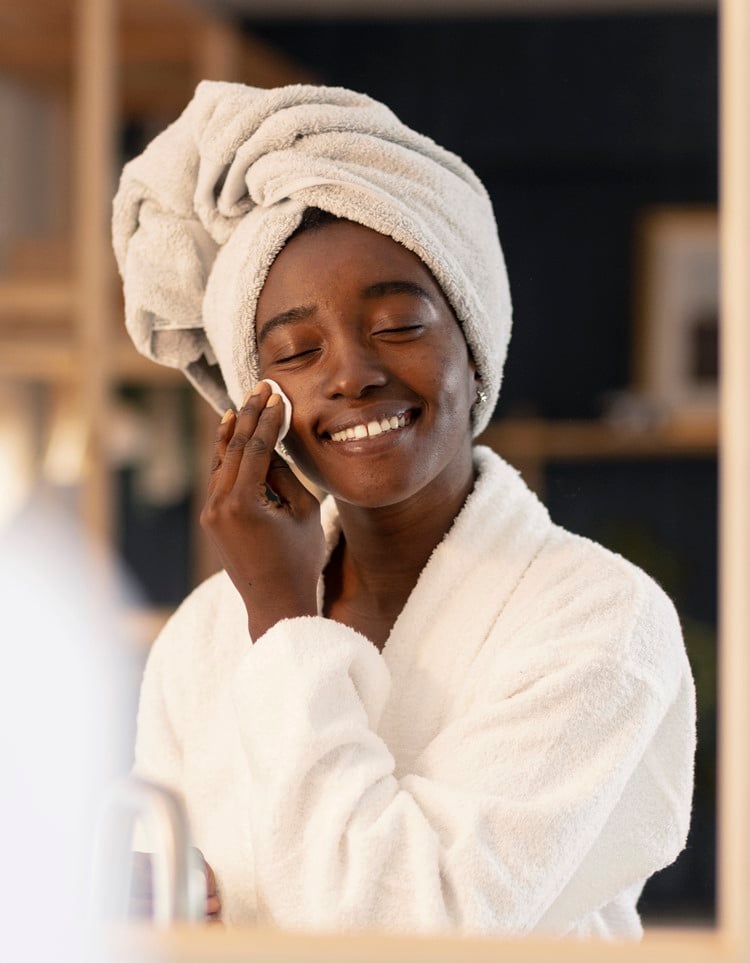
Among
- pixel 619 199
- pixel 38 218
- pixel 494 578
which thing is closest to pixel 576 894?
pixel 494 578

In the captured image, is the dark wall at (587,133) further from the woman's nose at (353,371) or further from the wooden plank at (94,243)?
the woman's nose at (353,371)

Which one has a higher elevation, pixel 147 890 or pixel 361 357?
pixel 361 357

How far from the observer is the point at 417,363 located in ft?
1.97

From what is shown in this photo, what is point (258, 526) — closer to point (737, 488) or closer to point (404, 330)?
point (404, 330)

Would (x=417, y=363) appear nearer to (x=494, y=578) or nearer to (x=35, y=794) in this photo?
(x=494, y=578)

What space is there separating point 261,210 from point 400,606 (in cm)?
22

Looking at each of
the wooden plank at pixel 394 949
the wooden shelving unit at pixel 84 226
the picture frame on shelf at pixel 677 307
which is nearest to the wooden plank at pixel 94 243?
the wooden shelving unit at pixel 84 226

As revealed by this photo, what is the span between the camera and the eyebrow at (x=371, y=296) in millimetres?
590

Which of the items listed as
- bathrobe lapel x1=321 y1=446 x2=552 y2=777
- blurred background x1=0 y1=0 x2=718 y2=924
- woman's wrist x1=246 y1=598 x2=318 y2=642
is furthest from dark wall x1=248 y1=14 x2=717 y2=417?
woman's wrist x1=246 y1=598 x2=318 y2=642

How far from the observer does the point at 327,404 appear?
0.60m

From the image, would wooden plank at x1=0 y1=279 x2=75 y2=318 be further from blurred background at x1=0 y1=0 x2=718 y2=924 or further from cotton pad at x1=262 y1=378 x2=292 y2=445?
A: cotton pad at x1=262 y1=378 x2=292 y2=445

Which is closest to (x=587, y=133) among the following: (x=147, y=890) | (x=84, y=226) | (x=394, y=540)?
(x=84, y=226)

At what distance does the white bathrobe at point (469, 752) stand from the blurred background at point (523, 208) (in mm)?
891

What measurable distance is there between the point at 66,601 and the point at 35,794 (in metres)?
1.11
